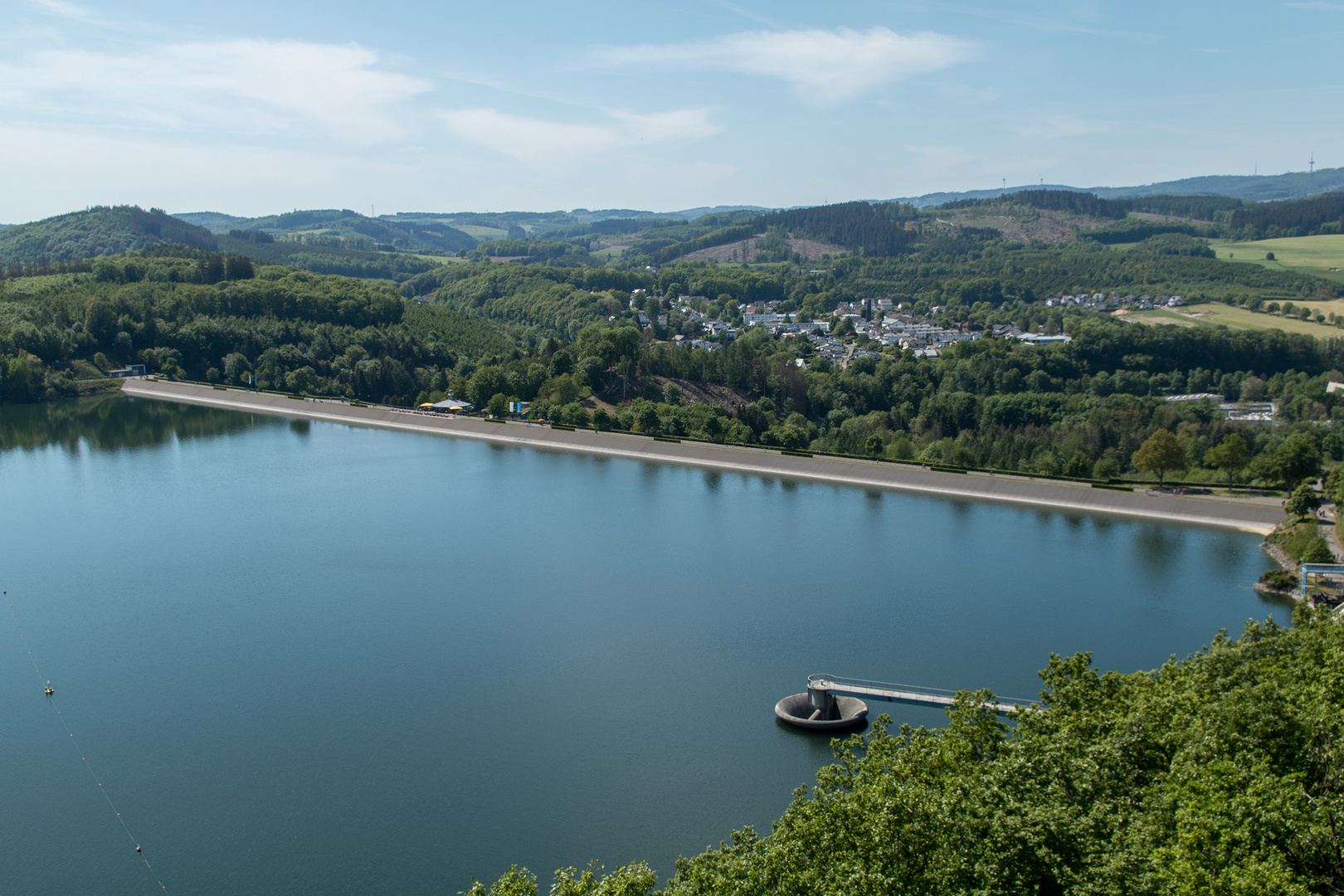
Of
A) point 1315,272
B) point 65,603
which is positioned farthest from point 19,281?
point 1315,272

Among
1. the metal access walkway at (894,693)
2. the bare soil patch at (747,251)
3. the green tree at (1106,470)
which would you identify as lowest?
the metal access walkway at (894,693)

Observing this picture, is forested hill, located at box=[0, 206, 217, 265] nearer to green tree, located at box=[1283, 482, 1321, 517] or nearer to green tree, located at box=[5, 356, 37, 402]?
green tree, located at box=[5, 356, 37, 402]

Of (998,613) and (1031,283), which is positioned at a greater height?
(1031,283)

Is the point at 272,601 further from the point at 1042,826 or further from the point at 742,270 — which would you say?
the point at 742,270

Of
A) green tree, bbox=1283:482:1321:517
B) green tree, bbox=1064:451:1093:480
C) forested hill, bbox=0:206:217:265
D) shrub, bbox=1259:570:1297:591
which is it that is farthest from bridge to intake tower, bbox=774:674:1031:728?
forested hill, bbox=0:206:217:265

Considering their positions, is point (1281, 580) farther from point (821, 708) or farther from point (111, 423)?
Result: point (111, 423)

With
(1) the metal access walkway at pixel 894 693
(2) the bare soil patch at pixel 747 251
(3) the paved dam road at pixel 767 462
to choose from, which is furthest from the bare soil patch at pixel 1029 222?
(1) the metal access walkway at pixel 894 693

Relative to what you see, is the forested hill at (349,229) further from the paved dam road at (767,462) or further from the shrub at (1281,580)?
the shrub at (1281,580)
